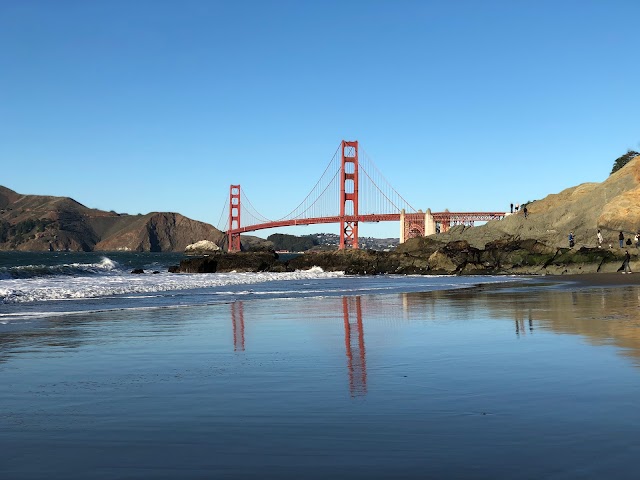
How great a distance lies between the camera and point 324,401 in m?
6.15

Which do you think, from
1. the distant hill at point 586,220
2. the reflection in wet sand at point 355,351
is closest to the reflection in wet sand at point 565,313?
the reflection in wet sand at point 355,351

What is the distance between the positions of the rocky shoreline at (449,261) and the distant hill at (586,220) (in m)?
3.26

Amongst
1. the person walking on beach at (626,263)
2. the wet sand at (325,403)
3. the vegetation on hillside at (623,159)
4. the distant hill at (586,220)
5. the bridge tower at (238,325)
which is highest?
the vegetation on hillside at (623,159)

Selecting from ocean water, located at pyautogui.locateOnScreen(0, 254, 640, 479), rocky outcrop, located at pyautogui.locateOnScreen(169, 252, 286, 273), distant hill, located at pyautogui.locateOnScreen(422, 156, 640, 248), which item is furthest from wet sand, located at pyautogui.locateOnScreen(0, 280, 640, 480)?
rocky outcrop, located at pyautogui.locateOnScreen(169, 252, 286, 273)

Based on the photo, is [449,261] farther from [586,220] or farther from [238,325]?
[238,325]

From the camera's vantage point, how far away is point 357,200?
98.8 metres

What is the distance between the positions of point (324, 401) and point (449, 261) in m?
45.5

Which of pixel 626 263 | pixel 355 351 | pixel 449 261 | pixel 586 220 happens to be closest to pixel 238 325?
pixel 355 351

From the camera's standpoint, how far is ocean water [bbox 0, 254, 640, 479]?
4348 millimetres

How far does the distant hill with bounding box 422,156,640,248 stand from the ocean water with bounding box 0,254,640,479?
1542 inches

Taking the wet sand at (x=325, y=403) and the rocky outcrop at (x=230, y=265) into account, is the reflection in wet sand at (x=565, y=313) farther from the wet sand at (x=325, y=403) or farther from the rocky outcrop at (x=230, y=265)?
the rocky outcrop at (x=230, y=265)

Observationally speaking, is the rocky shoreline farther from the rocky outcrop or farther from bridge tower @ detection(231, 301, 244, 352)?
bridge tower @ detection(231, 301, 244, 352)

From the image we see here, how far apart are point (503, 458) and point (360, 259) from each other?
56.6 meters

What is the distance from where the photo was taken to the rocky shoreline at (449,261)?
4144cm
